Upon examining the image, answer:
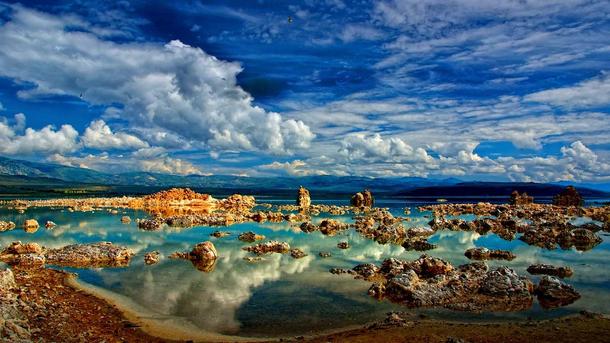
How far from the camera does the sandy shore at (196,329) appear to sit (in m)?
16.7

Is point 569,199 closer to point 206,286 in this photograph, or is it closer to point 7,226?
point 206,286

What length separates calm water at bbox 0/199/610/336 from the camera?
20.4 m

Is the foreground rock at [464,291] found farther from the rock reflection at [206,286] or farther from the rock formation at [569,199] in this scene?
the rock formation at [569,199]

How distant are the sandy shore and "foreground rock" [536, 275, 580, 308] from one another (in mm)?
Result: 2560

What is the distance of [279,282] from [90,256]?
1713 centimetres

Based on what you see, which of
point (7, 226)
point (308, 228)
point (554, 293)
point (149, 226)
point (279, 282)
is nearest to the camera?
point (554, 293)

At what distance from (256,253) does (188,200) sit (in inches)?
3084

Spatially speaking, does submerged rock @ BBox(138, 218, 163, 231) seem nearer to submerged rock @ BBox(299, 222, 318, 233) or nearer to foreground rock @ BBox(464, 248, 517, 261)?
submerged rock @ BBox(299, 222, 318, 233)

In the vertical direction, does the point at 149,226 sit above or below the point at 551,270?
below

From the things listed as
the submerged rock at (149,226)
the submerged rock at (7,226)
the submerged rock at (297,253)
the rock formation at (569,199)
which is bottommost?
the submerged rock at (7,226)

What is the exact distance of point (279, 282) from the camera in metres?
27.5

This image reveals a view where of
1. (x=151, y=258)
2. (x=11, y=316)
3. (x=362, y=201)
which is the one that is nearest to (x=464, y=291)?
(x=11, y=316)

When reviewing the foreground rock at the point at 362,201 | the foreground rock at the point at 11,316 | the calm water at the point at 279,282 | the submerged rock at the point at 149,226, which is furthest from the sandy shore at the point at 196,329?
the foreground rock at the point at 362,201

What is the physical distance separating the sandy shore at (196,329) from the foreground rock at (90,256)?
444 inches
